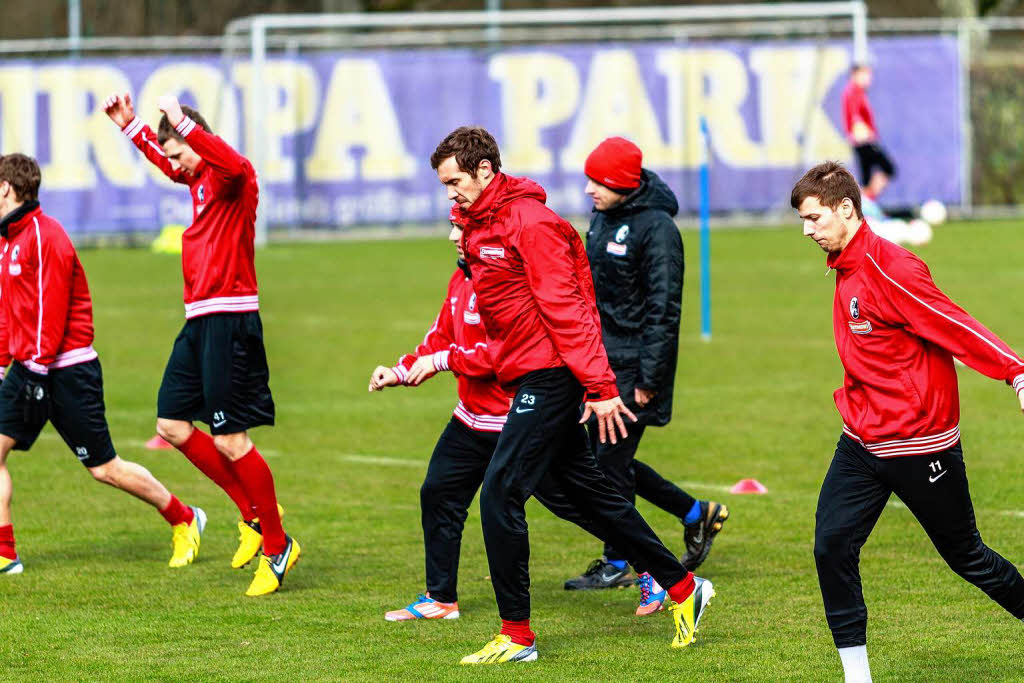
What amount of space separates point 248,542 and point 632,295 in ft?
7.41

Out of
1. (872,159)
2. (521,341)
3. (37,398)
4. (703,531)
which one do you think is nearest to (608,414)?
(521,341)

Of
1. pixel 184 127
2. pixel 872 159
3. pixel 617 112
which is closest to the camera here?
pixel 184 127

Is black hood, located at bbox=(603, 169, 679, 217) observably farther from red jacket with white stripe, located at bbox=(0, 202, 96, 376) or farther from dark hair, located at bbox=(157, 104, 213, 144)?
red jacket with white stripe, located at bbox=(0, 202, 96, 376)

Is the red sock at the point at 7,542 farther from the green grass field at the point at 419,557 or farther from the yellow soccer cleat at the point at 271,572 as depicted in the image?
the yellow soccer cleat at the point at 271,572

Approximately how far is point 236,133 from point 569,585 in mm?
22394

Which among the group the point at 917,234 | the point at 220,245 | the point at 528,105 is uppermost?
the point at 528,105

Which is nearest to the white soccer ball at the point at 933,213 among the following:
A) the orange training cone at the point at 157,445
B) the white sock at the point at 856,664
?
the orange training cone at the point at 157,445

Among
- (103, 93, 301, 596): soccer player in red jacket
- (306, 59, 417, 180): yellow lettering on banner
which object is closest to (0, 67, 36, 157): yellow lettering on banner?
(306, 59, 417, 180): yellow lettering on banner

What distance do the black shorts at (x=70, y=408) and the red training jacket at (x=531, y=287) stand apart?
8.62 ft

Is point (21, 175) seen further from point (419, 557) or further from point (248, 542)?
point (419, 557)

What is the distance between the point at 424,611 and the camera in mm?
7941

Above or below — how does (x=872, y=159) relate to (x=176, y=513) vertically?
above

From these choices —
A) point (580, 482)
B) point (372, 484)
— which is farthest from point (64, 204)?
point (580, 482)

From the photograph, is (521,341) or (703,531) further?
(703,531)
